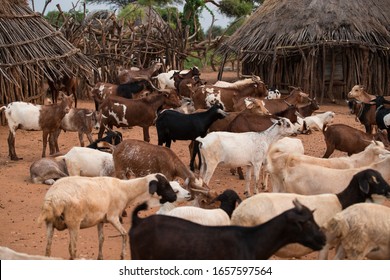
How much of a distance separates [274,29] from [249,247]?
59.2 feet

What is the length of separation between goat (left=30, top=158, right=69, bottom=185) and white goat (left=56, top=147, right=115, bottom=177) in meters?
0.54

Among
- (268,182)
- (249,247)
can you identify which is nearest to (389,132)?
(268,182)

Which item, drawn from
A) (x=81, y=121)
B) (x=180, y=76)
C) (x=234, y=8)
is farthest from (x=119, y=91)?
(x=234, y=8)

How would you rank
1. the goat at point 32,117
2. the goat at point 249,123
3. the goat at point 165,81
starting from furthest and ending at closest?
the goat at point 165,81, the goat at point 32,117, the goat at point 249,123

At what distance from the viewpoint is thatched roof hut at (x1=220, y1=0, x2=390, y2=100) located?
23609 mm

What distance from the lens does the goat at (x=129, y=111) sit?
15938 millimetres

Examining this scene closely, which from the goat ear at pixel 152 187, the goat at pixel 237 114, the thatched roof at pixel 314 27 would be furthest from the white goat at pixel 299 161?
the thatched roof at pixel 314 27

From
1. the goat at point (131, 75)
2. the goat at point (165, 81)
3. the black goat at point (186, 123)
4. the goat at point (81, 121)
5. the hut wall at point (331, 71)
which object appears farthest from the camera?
the hut wall at point (331, 71)

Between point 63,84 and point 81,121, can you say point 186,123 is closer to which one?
point 81,121

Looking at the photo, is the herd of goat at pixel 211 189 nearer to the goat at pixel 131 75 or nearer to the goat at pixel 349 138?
the goat at pixel 349 138

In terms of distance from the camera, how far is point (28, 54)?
1869cm

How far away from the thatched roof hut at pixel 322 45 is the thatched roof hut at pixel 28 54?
648 centimetres

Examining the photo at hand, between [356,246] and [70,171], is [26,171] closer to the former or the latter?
[70,171]

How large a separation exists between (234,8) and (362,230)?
39.0 metres
